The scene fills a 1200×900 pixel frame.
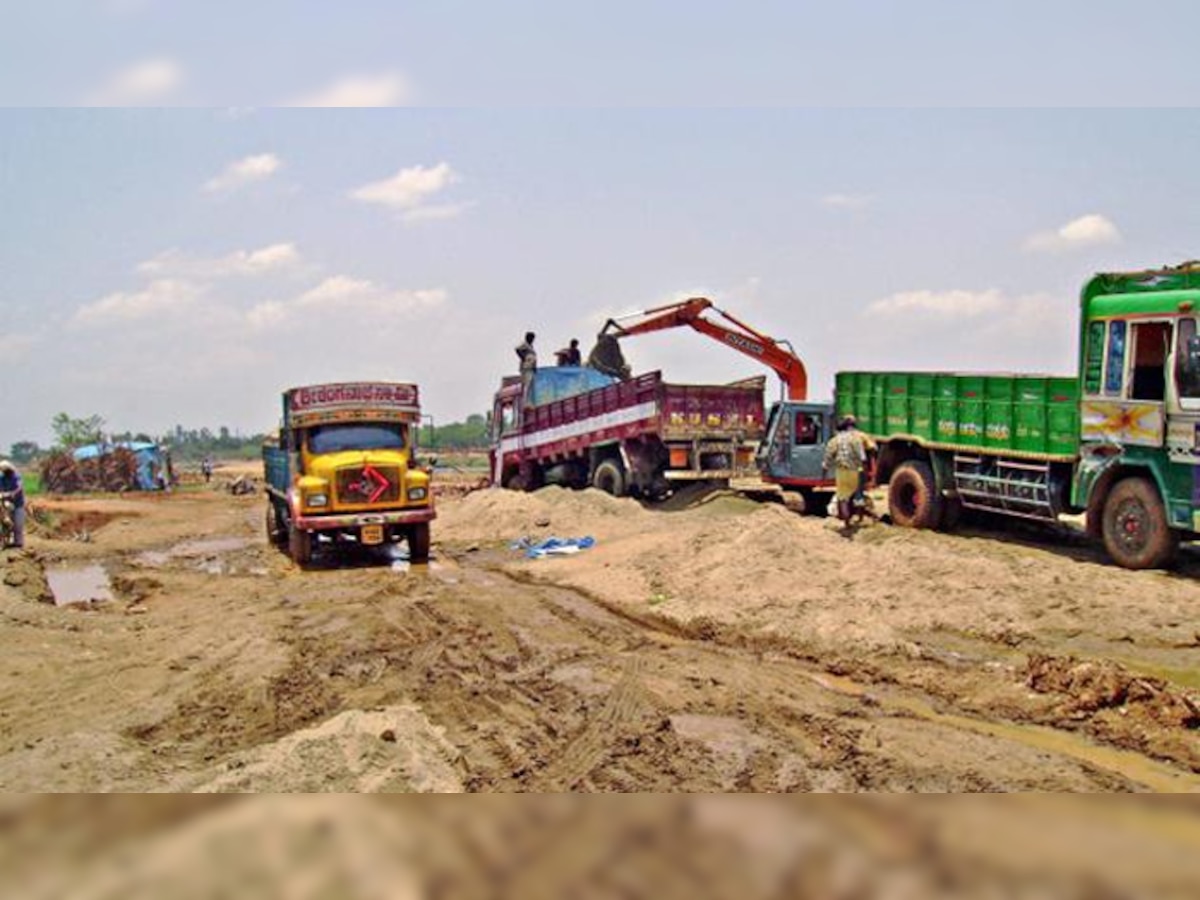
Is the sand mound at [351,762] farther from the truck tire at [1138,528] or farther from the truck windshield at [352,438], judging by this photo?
the truck windshield at [352,438]

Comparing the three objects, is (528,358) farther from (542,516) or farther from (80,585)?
(80,585)

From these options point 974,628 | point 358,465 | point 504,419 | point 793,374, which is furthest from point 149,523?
point 974,628

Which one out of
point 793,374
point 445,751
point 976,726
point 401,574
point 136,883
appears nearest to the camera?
point 136,883

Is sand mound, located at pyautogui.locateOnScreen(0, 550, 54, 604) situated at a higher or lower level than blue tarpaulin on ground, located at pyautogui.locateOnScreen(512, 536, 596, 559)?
lower

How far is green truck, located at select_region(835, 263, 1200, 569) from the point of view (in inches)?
412

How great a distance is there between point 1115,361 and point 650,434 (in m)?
8.80

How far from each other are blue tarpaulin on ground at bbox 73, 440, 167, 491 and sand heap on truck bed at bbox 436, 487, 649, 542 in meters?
27.3

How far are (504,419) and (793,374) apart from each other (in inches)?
255

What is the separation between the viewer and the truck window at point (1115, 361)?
11125 millimetres

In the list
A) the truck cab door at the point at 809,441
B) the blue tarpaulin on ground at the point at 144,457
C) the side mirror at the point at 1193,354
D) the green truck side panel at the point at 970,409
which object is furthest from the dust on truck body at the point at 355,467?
the blue tarpaulin on ground at the point at 144,457

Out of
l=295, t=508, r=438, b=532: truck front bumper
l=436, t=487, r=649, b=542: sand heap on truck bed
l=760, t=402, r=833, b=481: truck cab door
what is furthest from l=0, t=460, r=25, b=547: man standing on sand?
l=760, t=402, r=833, b=481: truck cab door

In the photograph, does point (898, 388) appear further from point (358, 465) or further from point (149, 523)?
point (149, 523)

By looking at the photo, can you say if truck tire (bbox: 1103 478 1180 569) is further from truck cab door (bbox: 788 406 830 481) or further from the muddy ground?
truck cab door (bbox: 788 406 830 481)

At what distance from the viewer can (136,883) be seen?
1.25m
